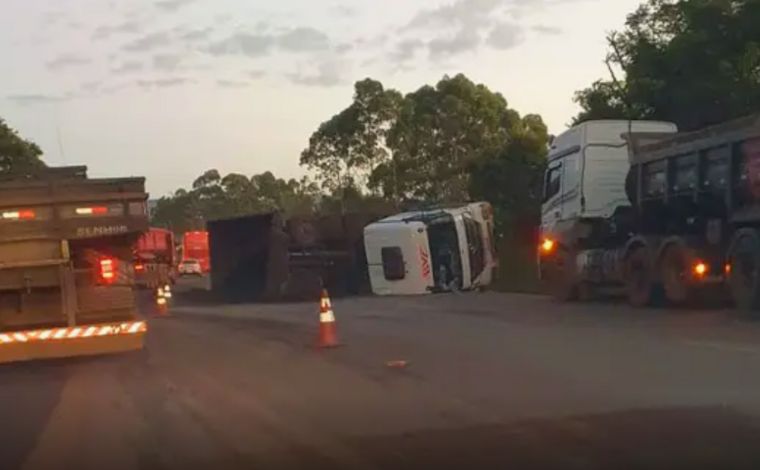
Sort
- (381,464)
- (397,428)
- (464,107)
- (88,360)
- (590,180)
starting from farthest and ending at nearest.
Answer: (464,107) → (590,180) → (88,360) → (397,428) → (381,464)

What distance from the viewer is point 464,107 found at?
6456 centimetres

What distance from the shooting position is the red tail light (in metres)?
16.4

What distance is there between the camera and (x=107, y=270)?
16.4 metres

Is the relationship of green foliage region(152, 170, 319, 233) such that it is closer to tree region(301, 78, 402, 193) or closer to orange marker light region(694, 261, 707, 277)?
tree region(301, 78, 402, 193)

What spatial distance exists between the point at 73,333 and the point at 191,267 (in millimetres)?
65920

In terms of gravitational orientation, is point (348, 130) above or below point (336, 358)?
above

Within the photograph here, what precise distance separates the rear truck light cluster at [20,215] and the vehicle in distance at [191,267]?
63.9 m

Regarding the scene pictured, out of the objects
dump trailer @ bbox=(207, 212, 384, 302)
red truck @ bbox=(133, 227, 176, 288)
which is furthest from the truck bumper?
red truck @ bbox=(133, 227, 176, 288)

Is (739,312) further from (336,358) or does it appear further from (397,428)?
(397,428)

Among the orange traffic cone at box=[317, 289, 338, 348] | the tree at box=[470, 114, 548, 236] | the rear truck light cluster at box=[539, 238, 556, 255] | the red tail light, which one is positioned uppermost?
the tree at box=[470, 114, 548, 236]

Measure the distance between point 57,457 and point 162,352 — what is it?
8.97 m

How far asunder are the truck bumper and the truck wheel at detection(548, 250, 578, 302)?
46.9ft

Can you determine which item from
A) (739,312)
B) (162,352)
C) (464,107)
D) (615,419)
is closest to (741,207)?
(739,312)

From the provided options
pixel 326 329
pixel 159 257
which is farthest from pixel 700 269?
pixel 159 257
